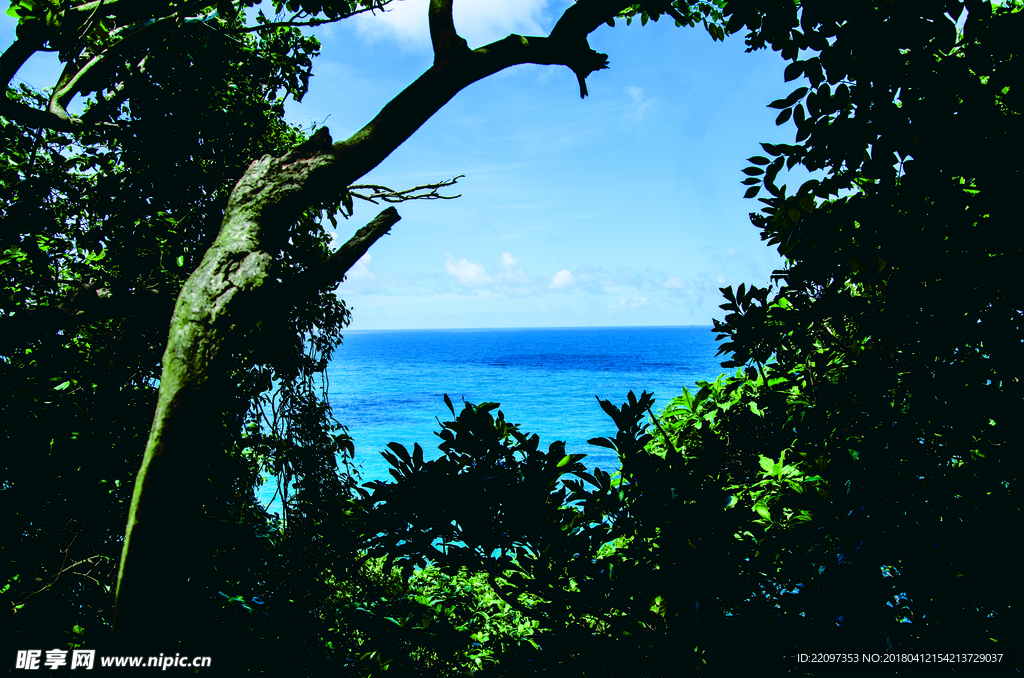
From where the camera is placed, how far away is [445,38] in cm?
280

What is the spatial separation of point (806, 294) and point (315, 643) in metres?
4.89

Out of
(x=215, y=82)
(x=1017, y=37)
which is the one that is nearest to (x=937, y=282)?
(x=1017, y=37)

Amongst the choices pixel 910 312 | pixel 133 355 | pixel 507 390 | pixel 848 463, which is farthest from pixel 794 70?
pixel 507 390

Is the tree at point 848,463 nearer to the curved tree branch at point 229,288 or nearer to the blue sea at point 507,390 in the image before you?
the curved tree branch at point 229,288

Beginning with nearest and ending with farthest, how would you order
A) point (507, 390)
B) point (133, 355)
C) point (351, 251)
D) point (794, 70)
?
point (794, 70) → point (351, 251) → point (133, 355) → point (507, 390)

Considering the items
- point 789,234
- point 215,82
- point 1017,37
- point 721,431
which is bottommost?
point 721,431

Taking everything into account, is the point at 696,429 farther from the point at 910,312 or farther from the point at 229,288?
the point at 229,288

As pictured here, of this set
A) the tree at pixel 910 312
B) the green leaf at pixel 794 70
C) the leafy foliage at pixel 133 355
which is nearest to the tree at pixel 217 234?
the leafy foliage at pixel 133 355

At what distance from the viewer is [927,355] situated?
282 cm

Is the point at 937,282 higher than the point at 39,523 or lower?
higher

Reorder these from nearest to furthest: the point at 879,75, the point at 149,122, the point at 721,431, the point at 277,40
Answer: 1. the point at 879,75
2. the point at 721,431
3. the point at 149,122
4. the point at 277,40

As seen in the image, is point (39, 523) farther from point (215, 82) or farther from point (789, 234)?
point (789, 234)

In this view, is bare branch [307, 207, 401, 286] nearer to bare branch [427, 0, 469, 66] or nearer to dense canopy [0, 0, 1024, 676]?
dense canopy [0, 0, 1024, 676]

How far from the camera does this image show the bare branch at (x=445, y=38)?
2791mm
